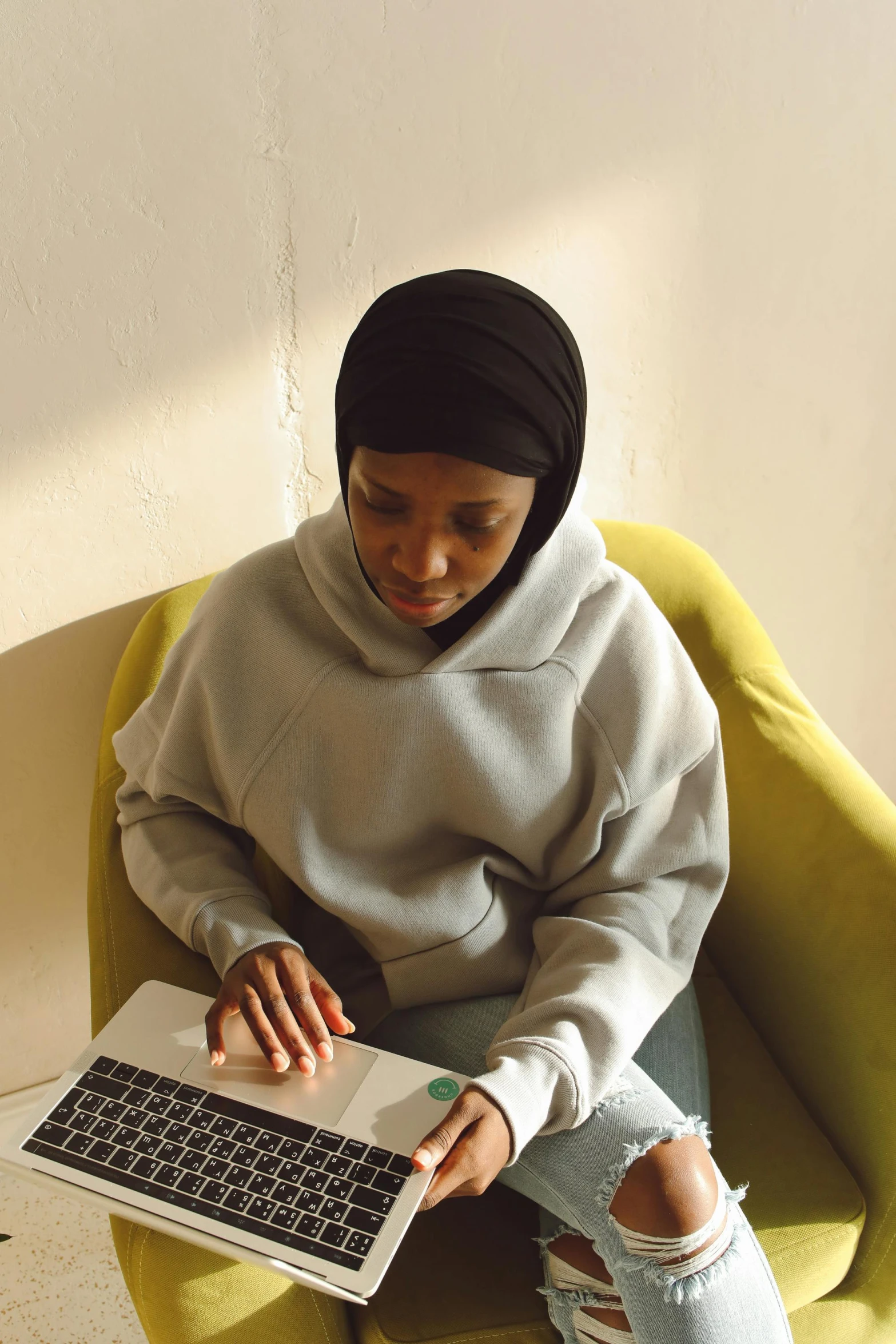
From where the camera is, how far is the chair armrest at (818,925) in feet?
3.39

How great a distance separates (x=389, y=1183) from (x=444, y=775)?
37 cm

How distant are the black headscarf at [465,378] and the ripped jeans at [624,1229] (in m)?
0.56

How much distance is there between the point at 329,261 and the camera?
4.06 ft

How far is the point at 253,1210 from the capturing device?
81cm

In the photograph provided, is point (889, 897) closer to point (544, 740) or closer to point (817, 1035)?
point (817, 1035)

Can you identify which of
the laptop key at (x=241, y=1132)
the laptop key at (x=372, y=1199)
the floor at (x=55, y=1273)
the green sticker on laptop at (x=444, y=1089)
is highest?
the green sticker on laptop at (x=444, y=1089)

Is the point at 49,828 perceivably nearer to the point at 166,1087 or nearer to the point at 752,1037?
the point at 166,1087

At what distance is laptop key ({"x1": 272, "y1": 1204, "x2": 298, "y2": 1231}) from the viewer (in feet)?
2.62

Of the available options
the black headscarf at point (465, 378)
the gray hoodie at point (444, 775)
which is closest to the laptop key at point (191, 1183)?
the gray hoodie at point (444, 775)

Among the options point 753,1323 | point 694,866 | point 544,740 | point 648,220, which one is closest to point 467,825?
point 544,740

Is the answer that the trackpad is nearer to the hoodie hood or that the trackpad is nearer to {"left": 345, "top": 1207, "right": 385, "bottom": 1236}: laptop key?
{"left": 345, "top": 1207, "right": 385, "bottom": 1236}: laptop key

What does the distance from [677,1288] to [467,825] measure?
44 centimetres

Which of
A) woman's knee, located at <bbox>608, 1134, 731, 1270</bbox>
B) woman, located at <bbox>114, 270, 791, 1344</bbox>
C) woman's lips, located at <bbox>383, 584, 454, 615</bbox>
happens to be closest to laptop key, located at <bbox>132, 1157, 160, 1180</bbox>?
woman, located at <bbox>114, 270, 791, 1344</bbox>

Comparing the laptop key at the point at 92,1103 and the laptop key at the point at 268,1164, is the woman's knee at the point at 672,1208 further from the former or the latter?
the laptop key at the point at 92,1103
